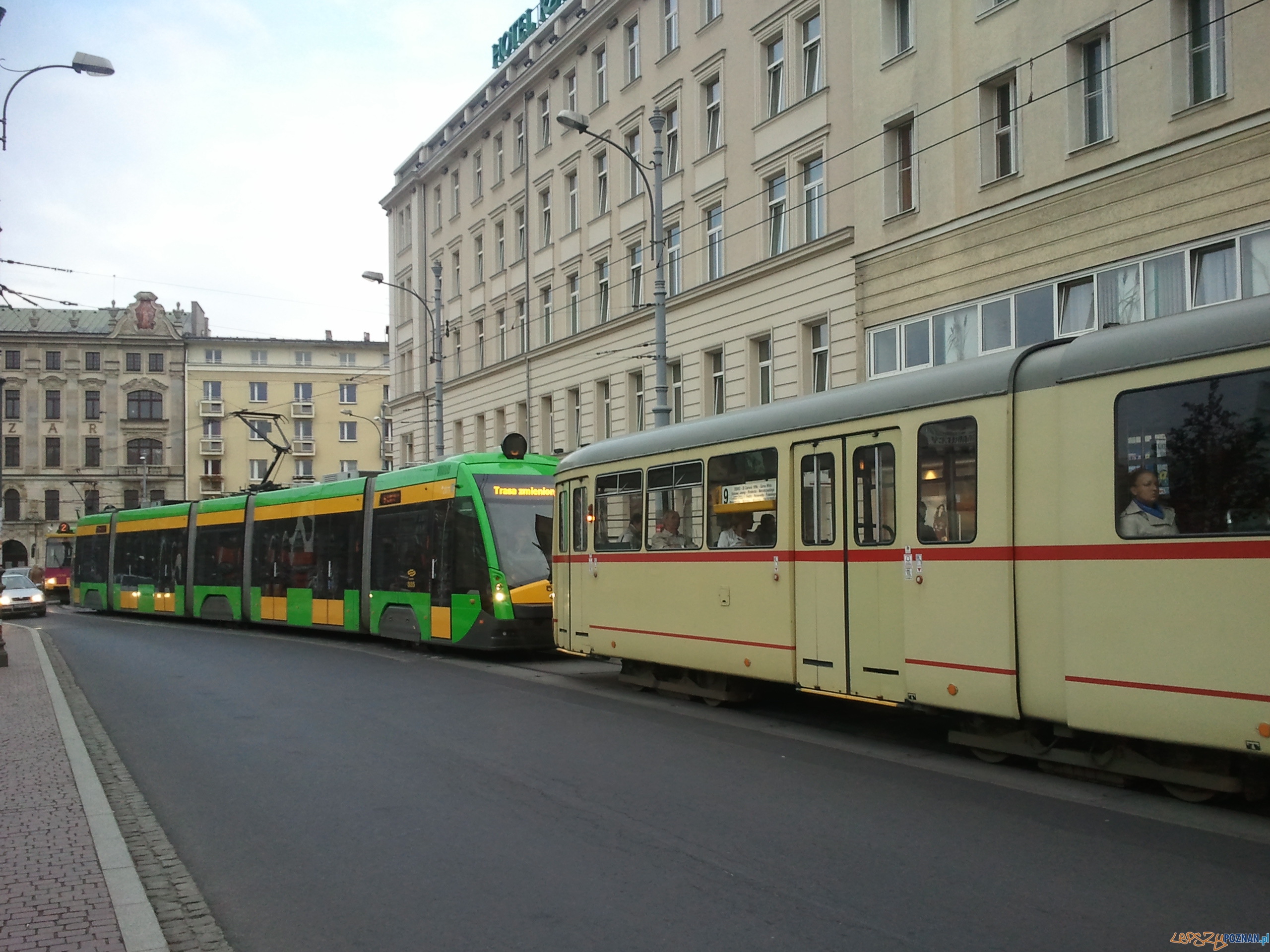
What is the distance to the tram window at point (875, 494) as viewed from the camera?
31.1 feet

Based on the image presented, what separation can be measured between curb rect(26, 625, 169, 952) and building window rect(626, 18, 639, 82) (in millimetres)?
28407

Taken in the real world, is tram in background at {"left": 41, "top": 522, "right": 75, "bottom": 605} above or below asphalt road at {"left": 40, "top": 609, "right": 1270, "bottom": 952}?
above

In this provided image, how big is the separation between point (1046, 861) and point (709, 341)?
2522 cm

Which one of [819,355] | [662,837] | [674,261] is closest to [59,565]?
[674,261]

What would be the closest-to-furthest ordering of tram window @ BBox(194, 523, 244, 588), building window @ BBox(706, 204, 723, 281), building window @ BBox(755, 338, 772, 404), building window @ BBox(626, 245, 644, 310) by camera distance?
tram window @ BBox(194, 523, 244, 588)
building window @ BBox(755, 338, 772, 404)
building window @ BBox(706, 204, 723, 281)
building window @ BBox(626, 245, 644, 310)

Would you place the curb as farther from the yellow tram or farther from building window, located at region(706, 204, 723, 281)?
building window, located at region(706, 204, 723, 281)

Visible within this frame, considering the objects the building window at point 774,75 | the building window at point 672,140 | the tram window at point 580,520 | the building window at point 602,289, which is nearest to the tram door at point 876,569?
the tram window at point 580,520

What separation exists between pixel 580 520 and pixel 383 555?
7357 millimetres

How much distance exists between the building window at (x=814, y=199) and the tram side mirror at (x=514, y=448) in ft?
35.2

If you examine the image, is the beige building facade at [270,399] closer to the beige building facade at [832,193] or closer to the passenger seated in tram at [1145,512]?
the beige building facade at [832,193]

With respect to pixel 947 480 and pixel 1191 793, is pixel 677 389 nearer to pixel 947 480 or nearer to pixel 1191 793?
pixel 947 480

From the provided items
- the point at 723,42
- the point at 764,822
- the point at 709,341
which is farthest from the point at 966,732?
the point at 723,42

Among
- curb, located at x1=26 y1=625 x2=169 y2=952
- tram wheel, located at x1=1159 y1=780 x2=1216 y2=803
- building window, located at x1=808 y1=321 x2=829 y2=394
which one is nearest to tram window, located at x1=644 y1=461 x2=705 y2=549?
tram wheel, located at x1=1159 y1=780 x2=1216 y2=803

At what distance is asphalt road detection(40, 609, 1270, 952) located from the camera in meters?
5.36
